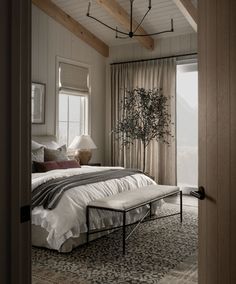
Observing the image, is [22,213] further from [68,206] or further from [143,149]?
[143,149]

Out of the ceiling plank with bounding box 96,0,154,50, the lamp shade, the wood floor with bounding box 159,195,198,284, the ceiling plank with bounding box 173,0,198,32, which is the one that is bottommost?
the wood floor with bounding box 159,195,198,284

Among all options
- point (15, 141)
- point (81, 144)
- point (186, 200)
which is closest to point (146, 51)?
point (81, 144)

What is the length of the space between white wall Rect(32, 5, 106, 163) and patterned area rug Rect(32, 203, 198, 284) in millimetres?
2911

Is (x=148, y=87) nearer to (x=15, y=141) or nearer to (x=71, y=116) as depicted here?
(x=71, y=116)

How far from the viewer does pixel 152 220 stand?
4.76m

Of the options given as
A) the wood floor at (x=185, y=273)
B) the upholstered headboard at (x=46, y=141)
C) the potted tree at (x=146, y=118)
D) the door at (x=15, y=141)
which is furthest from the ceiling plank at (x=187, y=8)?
the door at (x=15, y=141)

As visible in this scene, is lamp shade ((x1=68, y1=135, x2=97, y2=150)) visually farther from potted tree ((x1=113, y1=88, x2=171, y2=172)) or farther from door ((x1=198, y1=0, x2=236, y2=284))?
door ((x1=198, y1=0, x2=236, y2=284))

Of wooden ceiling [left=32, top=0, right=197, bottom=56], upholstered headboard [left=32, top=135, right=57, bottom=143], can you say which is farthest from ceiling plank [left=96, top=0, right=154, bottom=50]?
upholstered headboard [left=32, top=135, right=57, bottom=143]

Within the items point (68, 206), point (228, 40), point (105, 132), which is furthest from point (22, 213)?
point (105, 132)

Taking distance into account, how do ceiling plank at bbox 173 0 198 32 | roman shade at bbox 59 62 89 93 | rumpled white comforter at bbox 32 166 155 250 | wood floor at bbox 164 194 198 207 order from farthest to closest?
1. roman shade at bbox 59 62 89 93
2. wood floor at bbox 164 194 198 207
3. ceiling plank at bbox 173 0 198 32
4. rumpled white comforter at bbox 32 166 155 250

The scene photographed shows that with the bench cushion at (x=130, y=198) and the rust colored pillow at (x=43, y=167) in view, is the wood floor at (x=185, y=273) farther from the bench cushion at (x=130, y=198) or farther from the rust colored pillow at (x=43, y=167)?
the rust colored pillow at (x=43, y=167)

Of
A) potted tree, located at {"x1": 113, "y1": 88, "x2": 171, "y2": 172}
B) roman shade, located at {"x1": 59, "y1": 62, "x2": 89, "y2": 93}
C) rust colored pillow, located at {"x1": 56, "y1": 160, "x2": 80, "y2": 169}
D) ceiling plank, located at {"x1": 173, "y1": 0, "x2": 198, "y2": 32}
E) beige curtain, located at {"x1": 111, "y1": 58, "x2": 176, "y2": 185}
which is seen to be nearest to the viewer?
rust colored pillow, located at {"x1": 56, "y1": 160, "x2": 80, "y2": 169}

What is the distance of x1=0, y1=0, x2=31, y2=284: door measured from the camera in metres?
1.26

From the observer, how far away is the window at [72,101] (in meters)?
6.68
